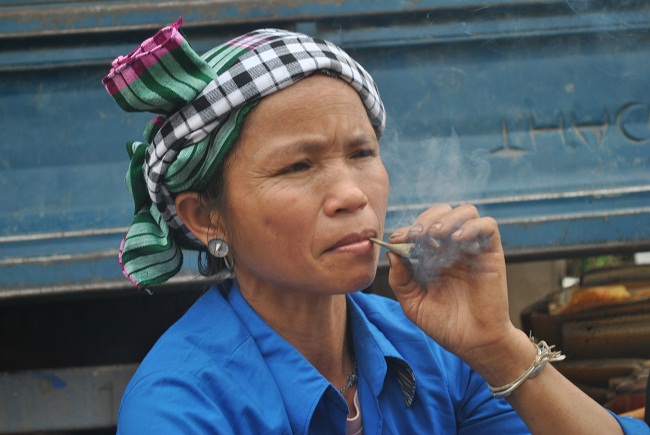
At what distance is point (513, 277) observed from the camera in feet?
12.1

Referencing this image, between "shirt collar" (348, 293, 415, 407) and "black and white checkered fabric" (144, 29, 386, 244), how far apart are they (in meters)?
0.55

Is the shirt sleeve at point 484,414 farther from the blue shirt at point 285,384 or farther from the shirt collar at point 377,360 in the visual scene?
the shirt collar at point 377,360

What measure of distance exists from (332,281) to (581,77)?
4.90ft

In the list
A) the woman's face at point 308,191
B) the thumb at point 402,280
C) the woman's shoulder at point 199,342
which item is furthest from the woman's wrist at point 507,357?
the woman's shoulder at point 199,342

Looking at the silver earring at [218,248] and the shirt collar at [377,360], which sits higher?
the silver earring at [218,248]

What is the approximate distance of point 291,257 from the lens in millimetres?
1799

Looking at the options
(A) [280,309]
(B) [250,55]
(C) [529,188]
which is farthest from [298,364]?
(C) [529,188]

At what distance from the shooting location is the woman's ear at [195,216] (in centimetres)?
196

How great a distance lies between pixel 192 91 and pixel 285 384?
2.08 ft

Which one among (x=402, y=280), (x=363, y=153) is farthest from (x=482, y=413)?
(x=363, y=153)

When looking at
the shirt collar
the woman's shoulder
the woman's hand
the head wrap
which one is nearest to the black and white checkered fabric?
the head wrap

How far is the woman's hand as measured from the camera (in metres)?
1.72

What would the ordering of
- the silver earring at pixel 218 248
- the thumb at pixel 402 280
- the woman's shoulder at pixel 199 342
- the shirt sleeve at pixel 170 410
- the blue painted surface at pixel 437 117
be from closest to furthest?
the shirt sleeve at pixel 170 410 < the woman's shoulder at pixel 199 342 < the thumb at pixel 402 280 < the silver earring at pixel 218 248 < the blue painted surface at pixel 437 117

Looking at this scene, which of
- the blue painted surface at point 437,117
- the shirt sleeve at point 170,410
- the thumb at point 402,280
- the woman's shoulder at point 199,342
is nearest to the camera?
the shirt sleeve at point 170,410
